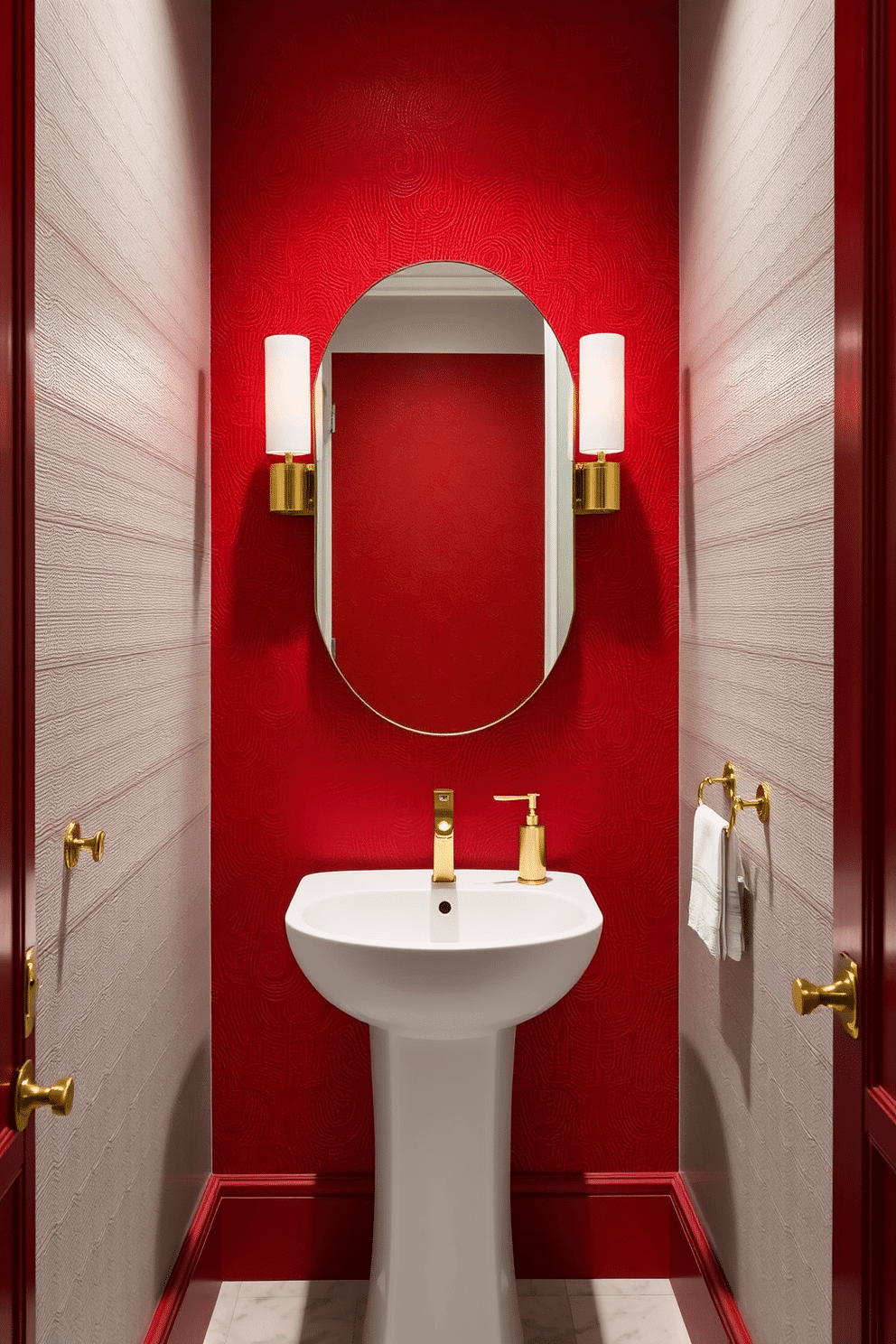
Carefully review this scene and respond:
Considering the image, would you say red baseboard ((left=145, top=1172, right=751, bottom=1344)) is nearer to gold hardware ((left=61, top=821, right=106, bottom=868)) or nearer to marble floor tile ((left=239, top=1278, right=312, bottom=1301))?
marble floor tile ((left=239, top=1278, right=312, bottom=1301))

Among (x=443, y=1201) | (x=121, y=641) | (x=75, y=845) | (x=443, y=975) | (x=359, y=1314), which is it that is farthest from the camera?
(x=359, y=1314)

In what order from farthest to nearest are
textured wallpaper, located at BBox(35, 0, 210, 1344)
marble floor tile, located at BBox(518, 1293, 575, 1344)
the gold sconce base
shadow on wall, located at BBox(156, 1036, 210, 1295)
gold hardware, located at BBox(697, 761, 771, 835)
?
1. the gold sconce base
2. marble floor tile, located at BBox(518, 1293, 575, 1344)
3. shadow on wall, located at BBox(156, 1036, 210, 1295)
4. gold hardware, located at BBox(697, 761, 771, 835)
5. textured wallpaper, located at BBox(35, 0, 210, 1344)

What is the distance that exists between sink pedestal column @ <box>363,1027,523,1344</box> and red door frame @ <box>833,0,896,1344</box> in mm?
861

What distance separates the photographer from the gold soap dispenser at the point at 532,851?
2.01 metres

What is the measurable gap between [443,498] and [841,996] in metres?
1.31

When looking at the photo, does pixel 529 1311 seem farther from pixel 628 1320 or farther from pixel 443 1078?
pixel 443 1078

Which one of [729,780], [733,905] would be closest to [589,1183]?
[733,905]

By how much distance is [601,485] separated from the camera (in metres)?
2.04

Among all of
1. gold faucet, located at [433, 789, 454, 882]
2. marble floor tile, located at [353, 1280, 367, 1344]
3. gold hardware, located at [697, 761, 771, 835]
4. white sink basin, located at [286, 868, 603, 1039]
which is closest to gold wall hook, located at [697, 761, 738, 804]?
gold hardware, located at [697, 761, 771, 835]

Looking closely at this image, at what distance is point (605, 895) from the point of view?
7.00 ft

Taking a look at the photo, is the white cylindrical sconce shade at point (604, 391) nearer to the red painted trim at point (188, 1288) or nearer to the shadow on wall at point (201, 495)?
the shadow on wall at point (201, 495)

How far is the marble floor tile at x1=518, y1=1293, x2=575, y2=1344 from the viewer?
1.92 metres

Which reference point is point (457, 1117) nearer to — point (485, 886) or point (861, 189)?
point (485, 886)

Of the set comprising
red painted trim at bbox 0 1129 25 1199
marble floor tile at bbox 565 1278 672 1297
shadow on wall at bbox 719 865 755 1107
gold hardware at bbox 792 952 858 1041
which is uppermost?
gold hardware at bbox 792 952 858 1041
